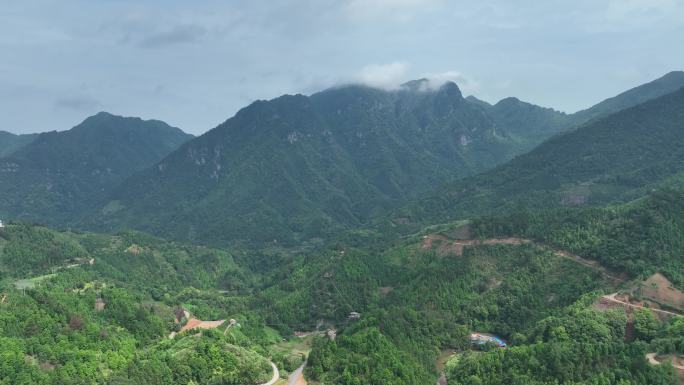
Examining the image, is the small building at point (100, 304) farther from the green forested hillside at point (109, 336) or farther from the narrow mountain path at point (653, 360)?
the narrow mountain path at point (653, 360)

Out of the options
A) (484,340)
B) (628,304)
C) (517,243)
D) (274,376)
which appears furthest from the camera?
(517,243)

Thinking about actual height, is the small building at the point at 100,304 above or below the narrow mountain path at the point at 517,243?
above

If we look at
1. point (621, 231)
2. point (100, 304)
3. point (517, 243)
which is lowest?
point (517, 243)

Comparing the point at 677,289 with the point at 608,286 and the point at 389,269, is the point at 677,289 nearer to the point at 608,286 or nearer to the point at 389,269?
the point at 608,286

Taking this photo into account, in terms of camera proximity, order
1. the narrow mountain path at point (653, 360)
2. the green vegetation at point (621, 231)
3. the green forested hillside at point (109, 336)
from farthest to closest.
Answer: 1. the green vegetation at point (621, 231)
2. the green forested hillside at point (109, 336)
3. the narrow mountain path at point (653, 360)

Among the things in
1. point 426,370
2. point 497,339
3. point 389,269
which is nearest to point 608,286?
point 497,339

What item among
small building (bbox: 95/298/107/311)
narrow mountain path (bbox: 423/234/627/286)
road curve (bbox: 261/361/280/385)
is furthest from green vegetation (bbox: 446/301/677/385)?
small building (bbox: 95/298/107/311)

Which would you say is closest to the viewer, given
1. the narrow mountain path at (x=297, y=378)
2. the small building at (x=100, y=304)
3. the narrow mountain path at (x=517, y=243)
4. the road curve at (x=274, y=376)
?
the narrow mountain path at (x=297, y=378)

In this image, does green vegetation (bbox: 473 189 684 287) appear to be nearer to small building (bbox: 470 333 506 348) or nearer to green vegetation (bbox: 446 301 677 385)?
green vegetation (bbox: 446 301 677 385)

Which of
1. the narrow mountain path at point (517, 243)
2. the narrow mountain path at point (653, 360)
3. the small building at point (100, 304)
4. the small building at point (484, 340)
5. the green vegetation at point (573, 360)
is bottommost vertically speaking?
the small building at point (484, 340)

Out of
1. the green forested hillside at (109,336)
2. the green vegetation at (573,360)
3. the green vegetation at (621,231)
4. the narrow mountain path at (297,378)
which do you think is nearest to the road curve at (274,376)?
the green forested hillside at (109,336)

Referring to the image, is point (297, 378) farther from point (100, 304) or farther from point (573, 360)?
point (100, 304)

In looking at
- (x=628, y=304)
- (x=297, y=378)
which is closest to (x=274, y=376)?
(x=297, y=378)
